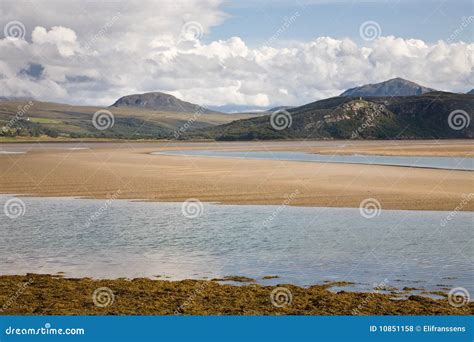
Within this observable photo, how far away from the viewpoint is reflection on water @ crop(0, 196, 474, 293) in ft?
64.2

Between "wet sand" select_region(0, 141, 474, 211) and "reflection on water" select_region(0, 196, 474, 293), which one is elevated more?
"wet sand" select_region(0, 141, 474, 211)

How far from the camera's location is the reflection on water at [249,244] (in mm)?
19562

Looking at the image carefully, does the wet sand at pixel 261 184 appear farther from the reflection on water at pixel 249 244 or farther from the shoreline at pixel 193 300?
the shoreline at pixel 193 300

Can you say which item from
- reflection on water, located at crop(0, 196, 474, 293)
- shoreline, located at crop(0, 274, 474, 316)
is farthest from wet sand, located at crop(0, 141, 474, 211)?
shoreline, located at crop(0, 274, 474, 316)

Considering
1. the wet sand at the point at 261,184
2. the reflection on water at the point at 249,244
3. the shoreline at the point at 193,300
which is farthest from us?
the wet sand at the point at 261,184

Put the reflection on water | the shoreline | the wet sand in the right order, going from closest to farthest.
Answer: the shoreline
the reflection on water
the wet sand

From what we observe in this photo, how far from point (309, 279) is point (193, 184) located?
29.0 m

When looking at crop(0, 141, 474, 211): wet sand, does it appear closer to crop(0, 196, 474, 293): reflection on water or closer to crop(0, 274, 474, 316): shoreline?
crop(0, 196, 474, 293): reflection on water

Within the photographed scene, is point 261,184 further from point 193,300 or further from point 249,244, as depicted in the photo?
point 193,300

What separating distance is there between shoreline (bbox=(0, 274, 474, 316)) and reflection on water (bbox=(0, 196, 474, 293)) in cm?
142

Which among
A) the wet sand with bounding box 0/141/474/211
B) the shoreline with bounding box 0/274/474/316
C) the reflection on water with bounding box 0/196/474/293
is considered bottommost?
the shoreline with bounding box 0/274/474/316

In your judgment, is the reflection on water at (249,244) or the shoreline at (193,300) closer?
the shoreline at (193,300)

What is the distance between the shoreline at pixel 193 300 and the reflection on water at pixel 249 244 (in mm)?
1425

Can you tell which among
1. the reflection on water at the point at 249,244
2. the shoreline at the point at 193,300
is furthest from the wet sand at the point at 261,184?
the shoreline at the point at 193,300
